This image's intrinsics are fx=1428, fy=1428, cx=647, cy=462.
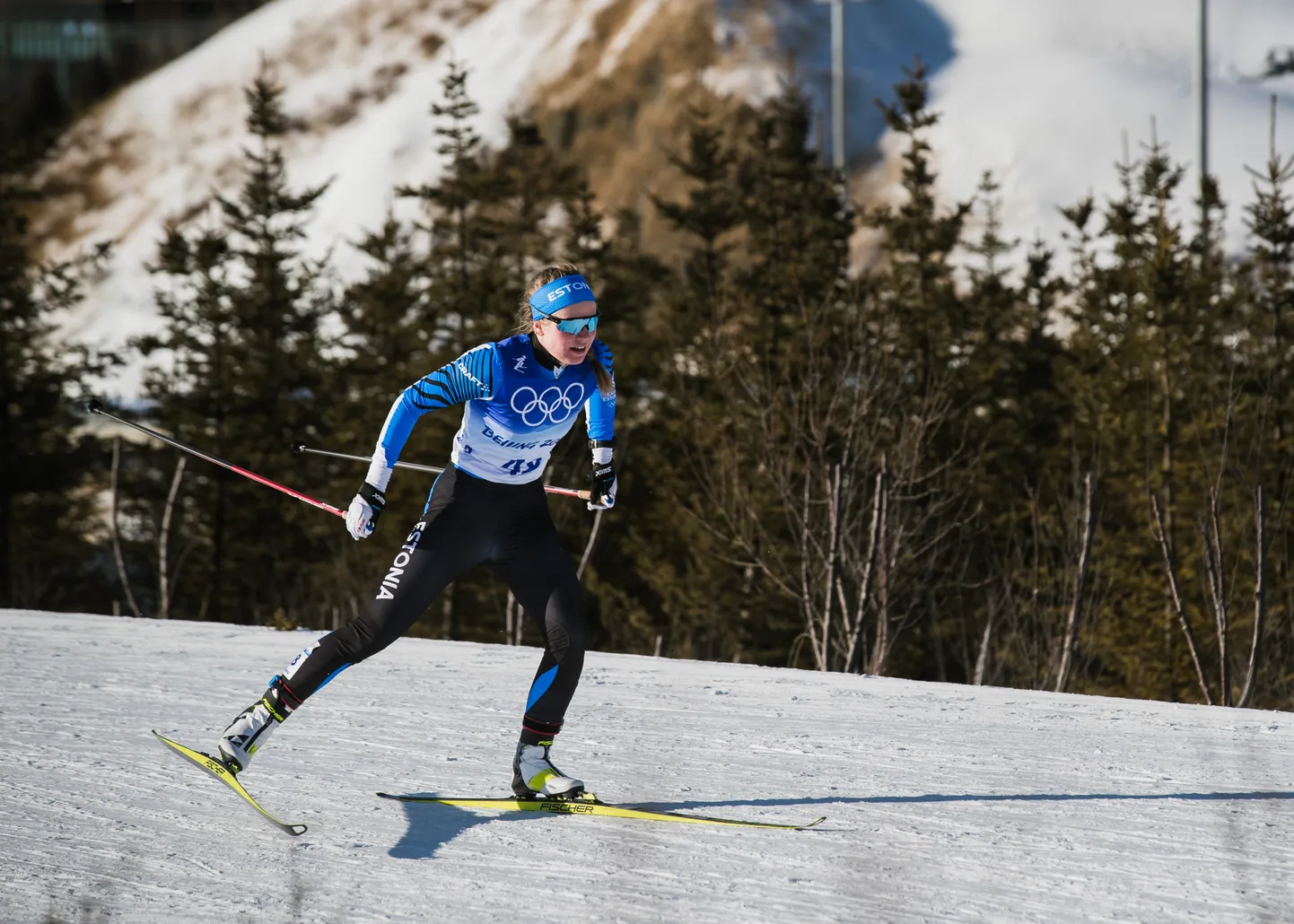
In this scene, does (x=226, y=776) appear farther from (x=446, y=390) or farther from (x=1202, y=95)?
(x=1202, y=95)

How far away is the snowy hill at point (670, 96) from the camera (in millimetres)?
75250

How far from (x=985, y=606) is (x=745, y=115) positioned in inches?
1946

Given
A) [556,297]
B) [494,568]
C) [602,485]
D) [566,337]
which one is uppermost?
[556,297]

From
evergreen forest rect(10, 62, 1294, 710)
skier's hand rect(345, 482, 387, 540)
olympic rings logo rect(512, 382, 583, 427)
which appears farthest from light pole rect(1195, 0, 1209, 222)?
skier's hand rect(345, 482, 387, 540)

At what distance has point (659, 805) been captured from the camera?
4656 mm

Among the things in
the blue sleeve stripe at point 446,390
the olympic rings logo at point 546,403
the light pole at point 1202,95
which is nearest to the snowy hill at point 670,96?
the light pole at point 1202,95

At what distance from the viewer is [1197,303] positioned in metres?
30.8

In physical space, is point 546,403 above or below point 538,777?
above

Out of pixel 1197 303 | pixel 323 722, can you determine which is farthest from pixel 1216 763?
pixel 1197 303

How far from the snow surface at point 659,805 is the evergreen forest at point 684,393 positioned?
2016 centimetres

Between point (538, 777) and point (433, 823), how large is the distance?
0.40 m

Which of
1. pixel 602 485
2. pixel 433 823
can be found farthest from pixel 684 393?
pixel 433 823

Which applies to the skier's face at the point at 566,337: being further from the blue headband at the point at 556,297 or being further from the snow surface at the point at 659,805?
the snow surface at the point at 659,805

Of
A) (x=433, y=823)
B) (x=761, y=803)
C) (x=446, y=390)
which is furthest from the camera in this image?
(x=761, y=803)
